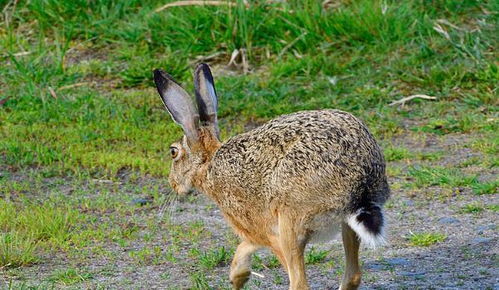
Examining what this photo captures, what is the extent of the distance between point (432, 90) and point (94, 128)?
9.22 ft

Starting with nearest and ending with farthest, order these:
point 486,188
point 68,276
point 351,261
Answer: point 351,261, point 68,276, point 486,188

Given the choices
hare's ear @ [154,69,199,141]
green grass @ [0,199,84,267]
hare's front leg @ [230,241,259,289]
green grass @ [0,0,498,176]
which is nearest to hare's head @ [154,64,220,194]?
hare's ear @ [154,69,199,141]

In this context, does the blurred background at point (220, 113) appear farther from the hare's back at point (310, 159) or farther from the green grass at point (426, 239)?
the hare's back at point (310, 159)

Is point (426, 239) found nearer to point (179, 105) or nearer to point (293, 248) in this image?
point (293, 248)

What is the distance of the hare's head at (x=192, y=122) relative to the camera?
644cm

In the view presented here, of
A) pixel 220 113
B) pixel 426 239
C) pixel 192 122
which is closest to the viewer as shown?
pixel 192 122

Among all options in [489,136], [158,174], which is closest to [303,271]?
[158,174]

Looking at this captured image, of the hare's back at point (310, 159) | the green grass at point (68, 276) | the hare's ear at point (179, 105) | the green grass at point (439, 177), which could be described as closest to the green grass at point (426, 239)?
the green grass at point (439, 177)

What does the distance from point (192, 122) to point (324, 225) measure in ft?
4.16

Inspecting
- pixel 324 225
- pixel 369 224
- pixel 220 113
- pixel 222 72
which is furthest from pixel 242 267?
pixel 222 72

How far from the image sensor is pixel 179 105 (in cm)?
646

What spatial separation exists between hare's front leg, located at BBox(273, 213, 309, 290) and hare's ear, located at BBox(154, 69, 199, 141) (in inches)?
43.8

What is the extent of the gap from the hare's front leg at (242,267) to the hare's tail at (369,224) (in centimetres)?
70

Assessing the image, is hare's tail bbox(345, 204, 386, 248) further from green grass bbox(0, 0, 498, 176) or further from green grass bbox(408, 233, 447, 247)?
green grass bbox(0, 0, 498, 176)
